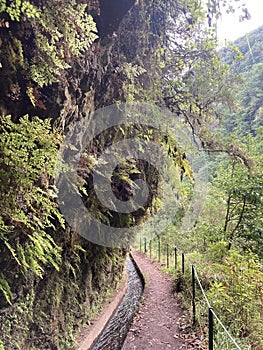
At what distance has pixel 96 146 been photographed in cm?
480

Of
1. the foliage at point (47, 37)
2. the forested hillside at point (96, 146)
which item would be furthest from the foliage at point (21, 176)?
the foliage at point (47, 37)

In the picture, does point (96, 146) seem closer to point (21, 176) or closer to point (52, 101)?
point (52, 101)

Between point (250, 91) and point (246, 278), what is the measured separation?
79.6 feet

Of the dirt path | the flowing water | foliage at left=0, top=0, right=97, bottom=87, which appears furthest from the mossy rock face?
foliage at left=0, top=0, right=97, bottom=87

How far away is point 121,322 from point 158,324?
879 millimetres

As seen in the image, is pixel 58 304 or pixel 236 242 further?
pixel 236 242

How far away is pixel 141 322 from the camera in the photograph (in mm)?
5883

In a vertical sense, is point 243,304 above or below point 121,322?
above

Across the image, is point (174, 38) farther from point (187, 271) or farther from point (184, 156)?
point (187, 271)

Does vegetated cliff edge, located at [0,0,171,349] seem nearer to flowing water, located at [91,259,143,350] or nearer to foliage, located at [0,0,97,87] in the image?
foliage, located at [0,0,97,87]

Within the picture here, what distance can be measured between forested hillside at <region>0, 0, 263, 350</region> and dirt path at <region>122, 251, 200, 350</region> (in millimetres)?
581

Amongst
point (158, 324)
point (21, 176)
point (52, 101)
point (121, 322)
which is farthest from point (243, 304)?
point (52, 101)

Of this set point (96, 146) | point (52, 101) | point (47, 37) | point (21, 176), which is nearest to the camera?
point (21, 176)

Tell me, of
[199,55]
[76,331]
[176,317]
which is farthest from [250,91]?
[76,331]
